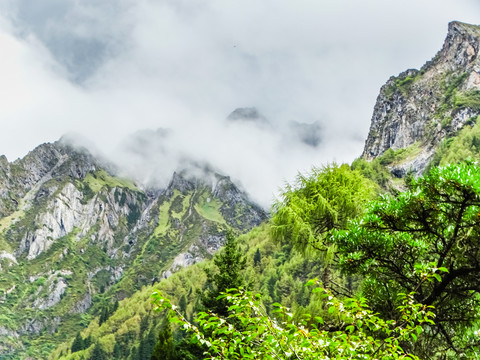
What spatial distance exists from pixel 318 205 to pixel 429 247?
29.3ft

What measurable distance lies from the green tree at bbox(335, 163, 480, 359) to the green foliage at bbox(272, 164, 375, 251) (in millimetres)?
7556

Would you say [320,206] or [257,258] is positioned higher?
[257,258]

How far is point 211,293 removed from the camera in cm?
2888

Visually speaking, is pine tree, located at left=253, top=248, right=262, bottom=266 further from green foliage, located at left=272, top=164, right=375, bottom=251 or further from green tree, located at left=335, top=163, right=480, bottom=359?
green tree, located at left=335, top=163, right=480, bottom=359

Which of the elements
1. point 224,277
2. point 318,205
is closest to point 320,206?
point 318,205

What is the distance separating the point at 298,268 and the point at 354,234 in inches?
6423

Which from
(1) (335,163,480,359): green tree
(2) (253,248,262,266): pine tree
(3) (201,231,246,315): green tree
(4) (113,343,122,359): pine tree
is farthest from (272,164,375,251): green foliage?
(4) (113,343,122,359): pine tree

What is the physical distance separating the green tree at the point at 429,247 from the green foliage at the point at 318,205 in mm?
7556

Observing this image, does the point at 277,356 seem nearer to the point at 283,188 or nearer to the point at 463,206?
the point at 463,206

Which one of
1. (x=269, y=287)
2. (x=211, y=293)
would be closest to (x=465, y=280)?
(x=211, y=293)

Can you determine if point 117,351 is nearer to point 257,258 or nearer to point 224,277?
point 257,258

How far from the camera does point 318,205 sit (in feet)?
60.2

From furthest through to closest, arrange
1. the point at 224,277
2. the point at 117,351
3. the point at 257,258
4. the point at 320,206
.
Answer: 1. the point at 257,258
2. the point at 117,351
3. the point at 224,277
4. the point at 320,206

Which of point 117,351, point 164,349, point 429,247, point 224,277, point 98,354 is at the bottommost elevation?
point 98,354
